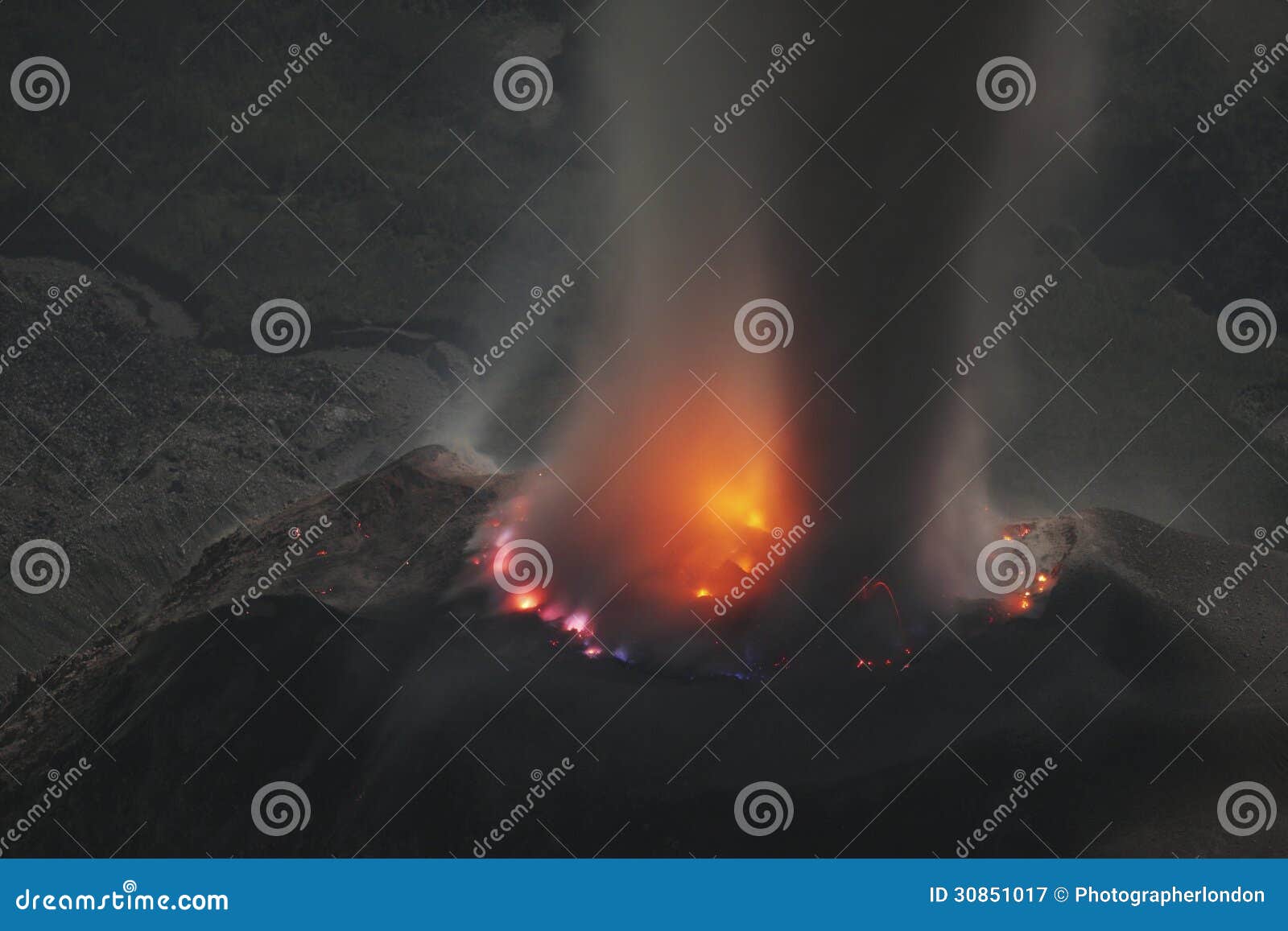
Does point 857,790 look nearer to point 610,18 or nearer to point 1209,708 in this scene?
point 1209,708

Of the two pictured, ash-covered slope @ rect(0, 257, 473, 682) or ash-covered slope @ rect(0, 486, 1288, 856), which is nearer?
ash-covered slope @ rect(0, 486, 1288, 856)

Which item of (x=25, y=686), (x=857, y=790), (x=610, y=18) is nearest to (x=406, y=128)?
(x=610, y=18)

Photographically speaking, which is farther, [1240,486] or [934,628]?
[1240,486]

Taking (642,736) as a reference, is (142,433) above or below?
below

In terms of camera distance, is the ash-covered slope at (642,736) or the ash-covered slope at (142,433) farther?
the ash-covered slope at (142,433)

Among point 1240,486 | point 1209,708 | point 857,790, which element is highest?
point 1240,486

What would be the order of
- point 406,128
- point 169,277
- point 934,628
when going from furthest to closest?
1. point 406,128
2. point 169,277
3. point 934,628

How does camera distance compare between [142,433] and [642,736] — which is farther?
[142,433]

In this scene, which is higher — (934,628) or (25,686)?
(934,628)
